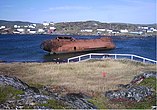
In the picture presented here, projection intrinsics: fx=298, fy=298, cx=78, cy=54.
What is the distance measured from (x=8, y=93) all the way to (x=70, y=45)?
172ft

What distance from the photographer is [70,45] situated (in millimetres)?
64812

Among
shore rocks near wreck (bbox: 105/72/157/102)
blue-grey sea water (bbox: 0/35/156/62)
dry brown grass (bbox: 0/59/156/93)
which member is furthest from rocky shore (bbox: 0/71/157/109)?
blue-grey sea water (bbox: 0/35/156/62)

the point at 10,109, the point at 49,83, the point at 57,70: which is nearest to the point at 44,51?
the point at 57,70

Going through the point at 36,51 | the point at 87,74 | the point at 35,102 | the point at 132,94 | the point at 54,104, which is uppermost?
the point at 35,102

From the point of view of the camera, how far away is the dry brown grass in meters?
19.3

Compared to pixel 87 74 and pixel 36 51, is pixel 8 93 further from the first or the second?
pixel 36 51

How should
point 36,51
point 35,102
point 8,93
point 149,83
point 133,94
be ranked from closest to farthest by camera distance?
point 35,102 → point 8,93 → point 133,94 → point 149,83 → point 36,51

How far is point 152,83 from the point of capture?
1630cm

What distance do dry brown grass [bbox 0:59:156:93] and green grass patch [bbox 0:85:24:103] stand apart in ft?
18.0

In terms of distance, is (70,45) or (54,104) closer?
(54,104)

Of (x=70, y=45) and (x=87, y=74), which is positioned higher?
(x=87, y=74)

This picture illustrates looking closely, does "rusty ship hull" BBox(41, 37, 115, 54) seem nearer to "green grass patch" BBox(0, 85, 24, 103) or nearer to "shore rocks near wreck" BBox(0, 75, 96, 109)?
"shore rocks near wreck" BBox(0, 75, 96, 109)

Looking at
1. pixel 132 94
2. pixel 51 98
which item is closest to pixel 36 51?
pixel 132 94

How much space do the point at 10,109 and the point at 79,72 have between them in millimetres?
13964
